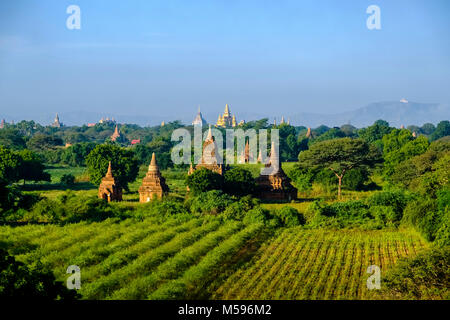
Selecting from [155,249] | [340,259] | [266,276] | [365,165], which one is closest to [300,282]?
[266,276]

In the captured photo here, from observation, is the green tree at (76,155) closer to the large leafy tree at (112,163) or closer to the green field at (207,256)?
the large leafy tree at (112,163)

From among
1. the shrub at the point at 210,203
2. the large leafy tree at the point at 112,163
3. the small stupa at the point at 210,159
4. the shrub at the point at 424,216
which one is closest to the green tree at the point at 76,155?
the large leafy tree at the point at 112,163

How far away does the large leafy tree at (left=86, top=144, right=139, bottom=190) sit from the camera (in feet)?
153

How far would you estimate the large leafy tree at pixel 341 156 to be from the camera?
141 ft

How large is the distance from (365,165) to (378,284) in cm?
2533

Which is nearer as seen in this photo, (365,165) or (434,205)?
(434,205)

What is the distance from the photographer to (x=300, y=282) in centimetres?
2000

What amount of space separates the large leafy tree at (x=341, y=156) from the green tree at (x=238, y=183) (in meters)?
7.05

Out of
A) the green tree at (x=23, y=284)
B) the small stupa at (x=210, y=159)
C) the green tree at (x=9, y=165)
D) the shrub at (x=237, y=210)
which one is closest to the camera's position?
the green tree at (x=23, y=284)

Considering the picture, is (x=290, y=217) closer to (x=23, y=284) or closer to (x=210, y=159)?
(x=210, y=159)
